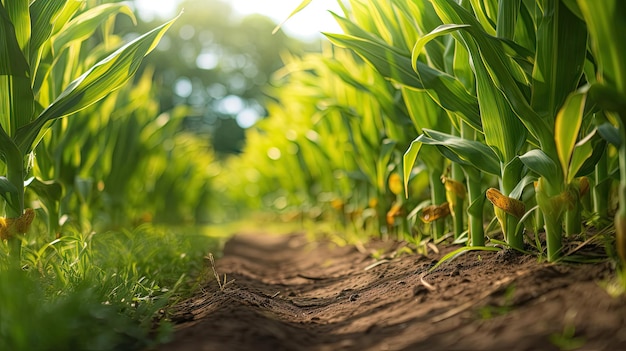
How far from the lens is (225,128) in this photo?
25797 mm

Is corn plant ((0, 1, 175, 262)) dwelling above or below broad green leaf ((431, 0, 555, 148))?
above

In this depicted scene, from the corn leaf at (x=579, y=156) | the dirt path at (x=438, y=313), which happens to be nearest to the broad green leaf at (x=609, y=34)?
the corn leaf at (x=579, y=156)

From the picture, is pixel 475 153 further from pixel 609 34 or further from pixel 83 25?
pixel 83 25

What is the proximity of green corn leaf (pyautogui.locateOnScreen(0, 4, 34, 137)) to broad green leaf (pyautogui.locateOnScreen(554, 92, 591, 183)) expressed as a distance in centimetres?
143

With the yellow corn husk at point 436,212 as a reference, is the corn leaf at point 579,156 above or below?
above

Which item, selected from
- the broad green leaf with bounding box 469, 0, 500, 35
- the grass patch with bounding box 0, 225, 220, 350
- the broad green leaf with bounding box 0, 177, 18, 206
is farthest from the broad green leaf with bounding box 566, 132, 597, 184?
the broad green leaf with bounding box 0, 177, 18, 206

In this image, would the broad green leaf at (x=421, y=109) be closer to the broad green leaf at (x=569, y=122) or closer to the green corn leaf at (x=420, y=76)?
the green corn leaf at (x=420, y=76)

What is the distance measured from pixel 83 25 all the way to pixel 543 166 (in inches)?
64.9

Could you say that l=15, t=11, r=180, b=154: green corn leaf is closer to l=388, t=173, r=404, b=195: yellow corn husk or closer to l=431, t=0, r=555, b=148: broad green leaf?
l=431, t=0, r=555, b=148: broad green leaf

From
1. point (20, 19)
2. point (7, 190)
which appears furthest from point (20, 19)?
point (7, 190)

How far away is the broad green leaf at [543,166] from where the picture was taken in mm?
1261

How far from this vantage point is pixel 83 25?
1.98m

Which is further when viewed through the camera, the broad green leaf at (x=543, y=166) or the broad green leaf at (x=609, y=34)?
the broad green leaf at (x=543, y=166)

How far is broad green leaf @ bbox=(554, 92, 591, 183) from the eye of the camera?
1037 mm
